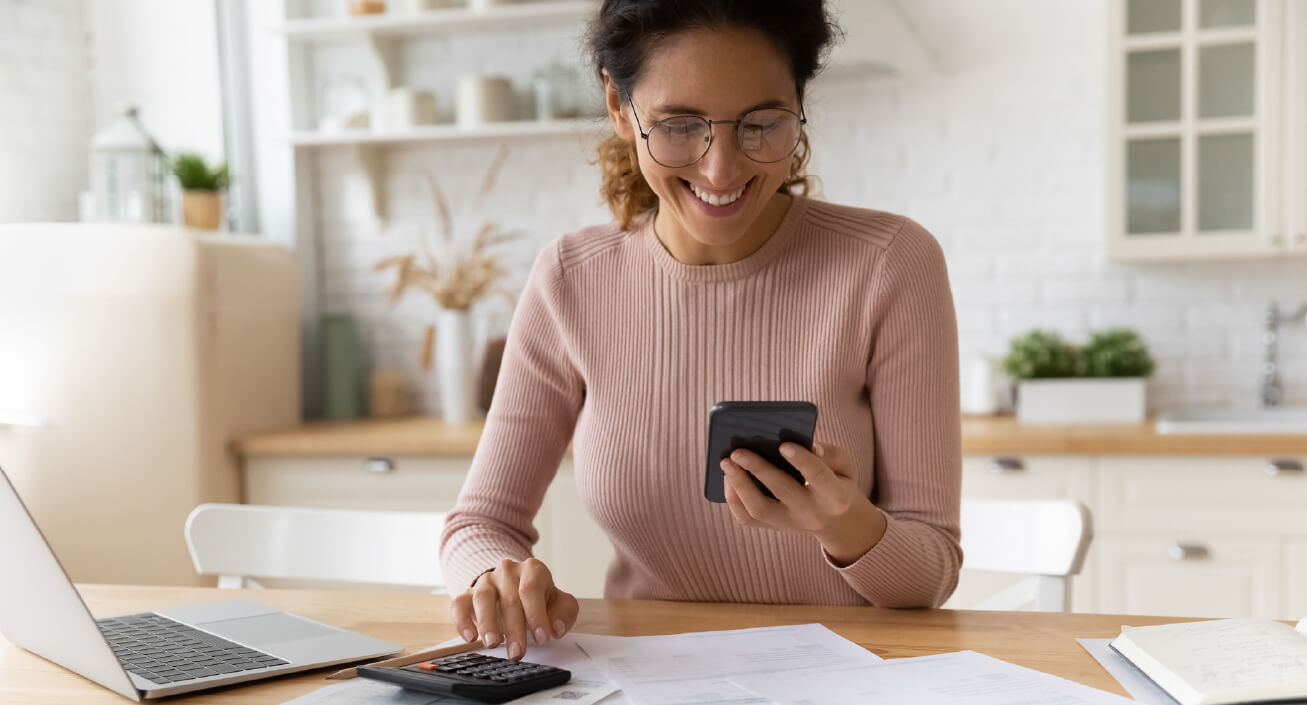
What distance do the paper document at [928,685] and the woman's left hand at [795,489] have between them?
0.15m

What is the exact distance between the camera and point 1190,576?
2.65 metres

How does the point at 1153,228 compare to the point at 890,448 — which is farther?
the point at 1153,228

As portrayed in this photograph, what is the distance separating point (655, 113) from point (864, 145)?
208cm

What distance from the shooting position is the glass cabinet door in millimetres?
2816

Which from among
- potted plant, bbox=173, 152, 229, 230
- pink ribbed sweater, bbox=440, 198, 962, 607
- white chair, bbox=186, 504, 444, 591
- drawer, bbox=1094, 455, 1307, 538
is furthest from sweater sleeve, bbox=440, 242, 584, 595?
potted plant, bbox=173, 152, 229, 230

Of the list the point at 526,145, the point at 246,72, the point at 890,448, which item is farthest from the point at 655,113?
the point at 246,72

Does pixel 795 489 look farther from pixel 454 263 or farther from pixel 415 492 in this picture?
pixel 454 263

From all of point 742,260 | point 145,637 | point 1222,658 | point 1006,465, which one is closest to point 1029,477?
point 1006,465

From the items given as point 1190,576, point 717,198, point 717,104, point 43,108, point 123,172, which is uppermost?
point 43,108

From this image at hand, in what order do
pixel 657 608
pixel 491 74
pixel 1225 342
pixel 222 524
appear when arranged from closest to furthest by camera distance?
1. pixel 657 608
2. pixel 222 524
3. pixel 1225 342
4. pixel 491 74

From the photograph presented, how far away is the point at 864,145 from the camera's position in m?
3.32

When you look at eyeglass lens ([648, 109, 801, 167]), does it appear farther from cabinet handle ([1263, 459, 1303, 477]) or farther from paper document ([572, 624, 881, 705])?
cabinet handle ([1263, 459, 1303, 477])

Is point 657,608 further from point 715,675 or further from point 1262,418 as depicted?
Answer: point 1262,418

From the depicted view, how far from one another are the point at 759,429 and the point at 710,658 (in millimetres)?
219
